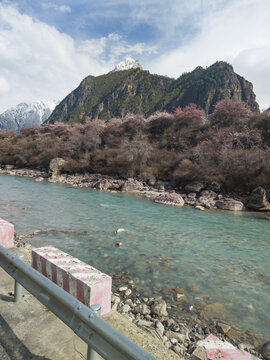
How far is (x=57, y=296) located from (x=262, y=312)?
4091 millimetres

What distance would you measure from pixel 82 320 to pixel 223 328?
303 cm

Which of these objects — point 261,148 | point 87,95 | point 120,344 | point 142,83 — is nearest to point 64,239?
point 120,344

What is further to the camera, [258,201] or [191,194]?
[191,194]

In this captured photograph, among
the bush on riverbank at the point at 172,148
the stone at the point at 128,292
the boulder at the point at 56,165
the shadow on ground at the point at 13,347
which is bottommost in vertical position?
the stone at the point at 128,292

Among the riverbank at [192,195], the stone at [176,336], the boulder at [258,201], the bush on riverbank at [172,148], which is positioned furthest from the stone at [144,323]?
the bush on riverbank at [172,148]

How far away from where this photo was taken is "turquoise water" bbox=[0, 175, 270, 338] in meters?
4.79

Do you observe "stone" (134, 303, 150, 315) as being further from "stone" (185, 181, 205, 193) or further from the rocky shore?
"stone" (185, 181, 205, 193)

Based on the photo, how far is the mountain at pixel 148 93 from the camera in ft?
229

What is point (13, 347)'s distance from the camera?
6.77 feet

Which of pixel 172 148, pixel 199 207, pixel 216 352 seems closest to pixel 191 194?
pixel 199 207

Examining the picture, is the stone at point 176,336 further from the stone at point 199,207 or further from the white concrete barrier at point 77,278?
the stone at point 199,207

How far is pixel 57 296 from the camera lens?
195 cm

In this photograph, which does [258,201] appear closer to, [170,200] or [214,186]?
[214,186]

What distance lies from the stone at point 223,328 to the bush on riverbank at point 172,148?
16.4m
